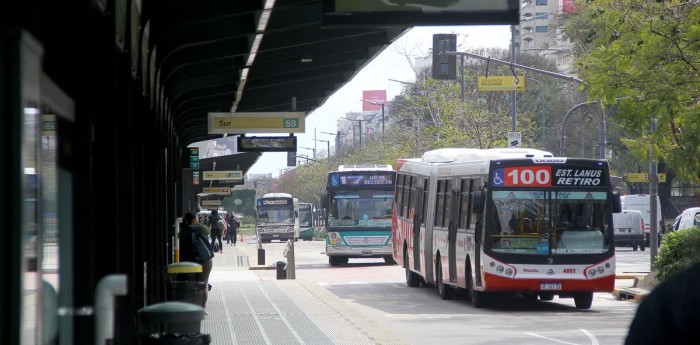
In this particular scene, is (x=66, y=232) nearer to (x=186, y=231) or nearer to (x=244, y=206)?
(x=186, y=231)

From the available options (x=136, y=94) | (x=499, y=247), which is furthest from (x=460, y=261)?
(x=136, y=94)

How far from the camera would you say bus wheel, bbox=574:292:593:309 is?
24.6 m

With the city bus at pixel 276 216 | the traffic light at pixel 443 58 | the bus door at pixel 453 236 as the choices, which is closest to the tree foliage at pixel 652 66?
the bus door at pixel 453 236

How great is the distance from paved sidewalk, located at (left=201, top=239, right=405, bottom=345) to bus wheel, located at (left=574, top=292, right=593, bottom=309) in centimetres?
459

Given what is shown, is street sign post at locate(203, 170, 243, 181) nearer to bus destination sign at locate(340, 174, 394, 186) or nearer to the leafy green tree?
bus destination sign at locate(340, 174, 394, 186)

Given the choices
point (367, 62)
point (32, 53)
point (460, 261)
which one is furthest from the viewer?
point (460, 261)

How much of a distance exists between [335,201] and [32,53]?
38249 millimetres

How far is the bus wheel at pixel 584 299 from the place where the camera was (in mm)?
24562

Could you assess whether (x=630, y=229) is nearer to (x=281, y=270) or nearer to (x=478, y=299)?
(x=281, y=270)

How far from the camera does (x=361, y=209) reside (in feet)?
→ 138

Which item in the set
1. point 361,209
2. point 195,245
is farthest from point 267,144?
point 361,209

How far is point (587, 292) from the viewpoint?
24484 millimetres

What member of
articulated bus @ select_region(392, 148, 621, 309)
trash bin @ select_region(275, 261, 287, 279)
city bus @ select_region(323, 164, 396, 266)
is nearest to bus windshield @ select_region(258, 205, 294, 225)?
city bus @ select_region(323, 164, 396, 266)
